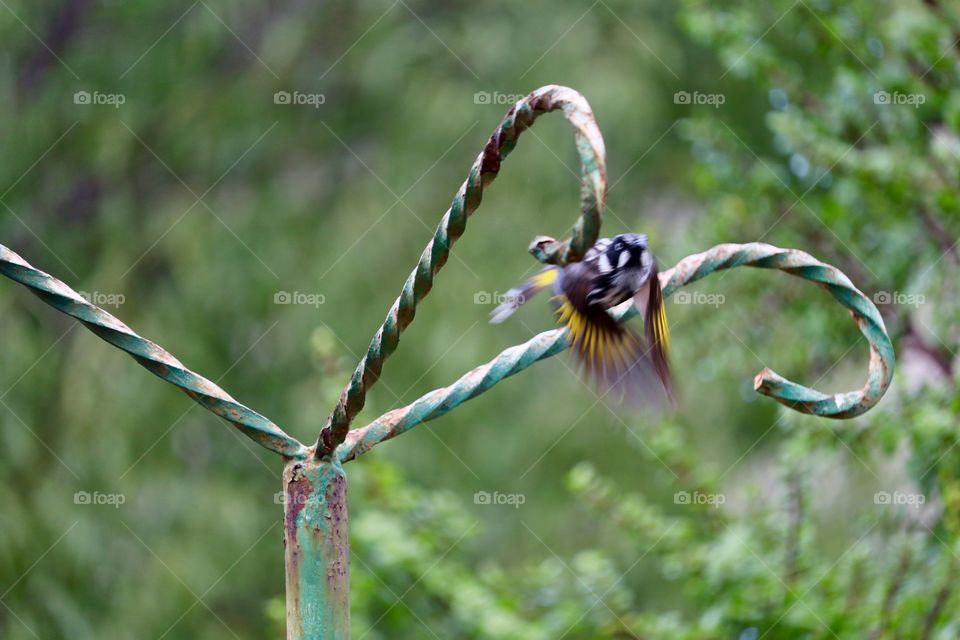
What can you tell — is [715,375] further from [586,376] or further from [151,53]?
[151,53]

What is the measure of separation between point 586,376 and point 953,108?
1430mm

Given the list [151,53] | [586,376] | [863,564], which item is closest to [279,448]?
[586,376]

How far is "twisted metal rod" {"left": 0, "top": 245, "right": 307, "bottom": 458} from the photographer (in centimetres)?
86

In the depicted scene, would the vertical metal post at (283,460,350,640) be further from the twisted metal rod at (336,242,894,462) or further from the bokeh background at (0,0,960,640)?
the bokeh background at (0,0,960,640)
